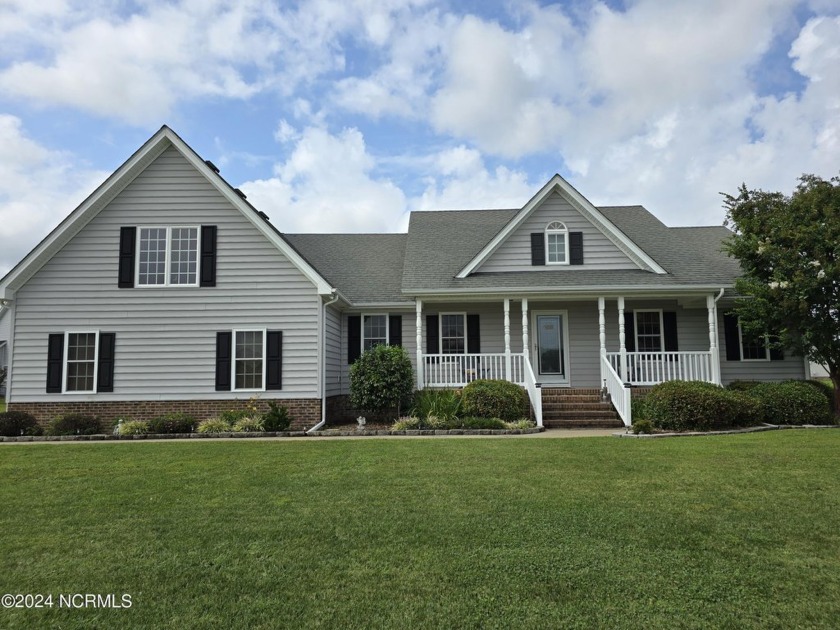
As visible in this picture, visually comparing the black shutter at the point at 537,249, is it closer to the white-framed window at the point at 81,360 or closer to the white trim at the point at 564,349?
the white trim at the point at 564,349

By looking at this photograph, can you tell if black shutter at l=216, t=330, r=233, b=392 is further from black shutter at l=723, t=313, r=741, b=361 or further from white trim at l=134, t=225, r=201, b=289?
black shutter at l=723, t=313, r=741, b=361

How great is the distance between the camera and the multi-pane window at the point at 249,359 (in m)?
14.3

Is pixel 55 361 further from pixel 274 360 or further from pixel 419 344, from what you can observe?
pixel 419 344

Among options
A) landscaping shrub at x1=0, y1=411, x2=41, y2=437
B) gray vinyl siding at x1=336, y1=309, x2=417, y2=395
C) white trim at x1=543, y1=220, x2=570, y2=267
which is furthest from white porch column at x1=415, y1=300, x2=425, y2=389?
landscaping shrub at x1=0, y1=411, x2=41, y2=437

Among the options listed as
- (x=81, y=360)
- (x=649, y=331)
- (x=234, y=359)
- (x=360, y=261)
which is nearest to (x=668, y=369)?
(x=649, y=331)

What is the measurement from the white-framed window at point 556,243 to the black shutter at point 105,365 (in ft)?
40.8

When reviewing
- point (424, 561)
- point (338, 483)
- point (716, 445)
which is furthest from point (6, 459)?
point (716, 445)

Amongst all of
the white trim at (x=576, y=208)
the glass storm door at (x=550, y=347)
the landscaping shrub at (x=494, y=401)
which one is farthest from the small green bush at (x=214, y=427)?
the glass storm door at (x=550, y=347)

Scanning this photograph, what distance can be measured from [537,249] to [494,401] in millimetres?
5515

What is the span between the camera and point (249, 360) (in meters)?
14.3

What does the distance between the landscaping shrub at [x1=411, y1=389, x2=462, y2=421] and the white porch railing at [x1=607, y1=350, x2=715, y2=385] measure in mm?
4555

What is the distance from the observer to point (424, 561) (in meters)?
4.44

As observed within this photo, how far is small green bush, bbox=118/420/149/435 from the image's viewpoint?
40.6 ft

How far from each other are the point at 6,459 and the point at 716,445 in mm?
12487
